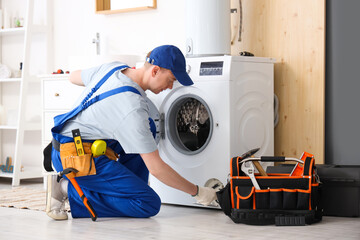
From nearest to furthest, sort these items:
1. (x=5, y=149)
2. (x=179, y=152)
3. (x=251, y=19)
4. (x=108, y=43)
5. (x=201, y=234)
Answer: (x=201, y=234), (x=179, y=152), (x=251, y=19), (x=108, y=43), (x=5, y=149)

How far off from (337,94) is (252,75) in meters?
0.57

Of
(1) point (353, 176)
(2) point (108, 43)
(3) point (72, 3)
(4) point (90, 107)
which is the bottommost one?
(1) point (353, 176)

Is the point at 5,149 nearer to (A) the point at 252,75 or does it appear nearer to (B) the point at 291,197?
(A) the point at 252,75

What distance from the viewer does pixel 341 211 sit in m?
3.19

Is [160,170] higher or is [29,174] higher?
[160,170]

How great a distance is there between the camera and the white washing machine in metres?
3.35

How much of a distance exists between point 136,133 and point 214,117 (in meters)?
0.69

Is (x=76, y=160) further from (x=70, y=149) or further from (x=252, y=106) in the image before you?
(x=252, y=106)

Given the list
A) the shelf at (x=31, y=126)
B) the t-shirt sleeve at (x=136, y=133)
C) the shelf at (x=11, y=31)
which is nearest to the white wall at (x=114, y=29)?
the shelf at (x=11, y=31)

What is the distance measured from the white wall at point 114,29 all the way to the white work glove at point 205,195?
1.59 meters

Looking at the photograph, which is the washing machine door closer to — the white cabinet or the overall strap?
the overall strap

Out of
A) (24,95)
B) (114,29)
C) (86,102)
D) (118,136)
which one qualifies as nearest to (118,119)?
(118,136)

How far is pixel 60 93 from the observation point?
4391 millimetres

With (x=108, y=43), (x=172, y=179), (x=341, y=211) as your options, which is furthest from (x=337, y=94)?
(x=108, y=43)
